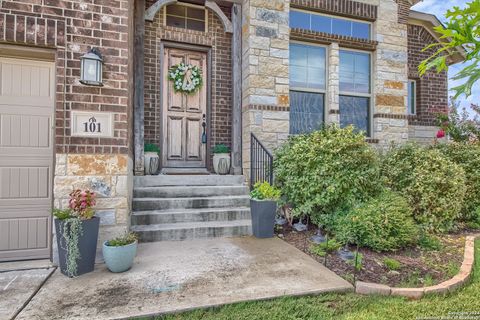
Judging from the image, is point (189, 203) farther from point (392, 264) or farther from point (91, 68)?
point (392, 264)

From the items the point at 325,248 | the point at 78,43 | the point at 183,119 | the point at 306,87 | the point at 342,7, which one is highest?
the point at 342,7

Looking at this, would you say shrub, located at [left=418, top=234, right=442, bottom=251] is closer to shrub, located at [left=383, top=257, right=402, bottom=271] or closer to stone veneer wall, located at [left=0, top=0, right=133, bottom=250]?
shrub, located at [left=383, top=257, right=402, bottom=271]

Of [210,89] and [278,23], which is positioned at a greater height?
[278,23]

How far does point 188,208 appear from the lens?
4.00m

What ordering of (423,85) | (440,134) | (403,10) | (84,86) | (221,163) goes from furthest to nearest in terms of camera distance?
(423,85) → (440,134) → (403,10) → (221,163) → (84,86)

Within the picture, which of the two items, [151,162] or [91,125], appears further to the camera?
[151,162]

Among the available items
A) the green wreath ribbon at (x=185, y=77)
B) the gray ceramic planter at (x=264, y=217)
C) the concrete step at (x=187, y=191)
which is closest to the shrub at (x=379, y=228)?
the gray ceramic planter at (x=264, y=217)

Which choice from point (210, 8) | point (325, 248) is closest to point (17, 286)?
point (325, 248)

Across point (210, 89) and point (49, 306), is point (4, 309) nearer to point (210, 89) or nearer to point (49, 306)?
point (49, 306)

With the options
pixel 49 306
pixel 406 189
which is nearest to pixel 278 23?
pixel 406 189

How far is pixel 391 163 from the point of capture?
436cm

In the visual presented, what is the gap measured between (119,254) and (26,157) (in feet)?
5.07

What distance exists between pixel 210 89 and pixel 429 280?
4.23m

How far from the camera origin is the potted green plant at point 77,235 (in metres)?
2.54
